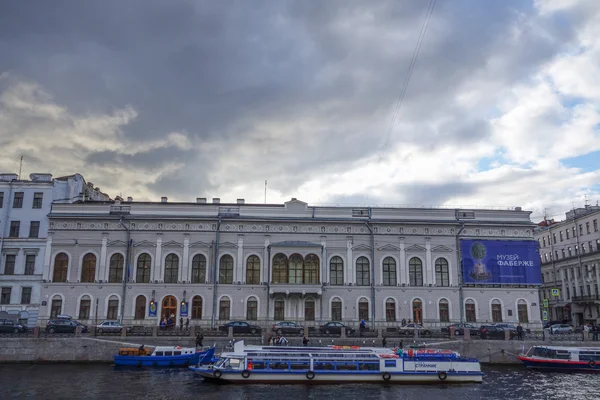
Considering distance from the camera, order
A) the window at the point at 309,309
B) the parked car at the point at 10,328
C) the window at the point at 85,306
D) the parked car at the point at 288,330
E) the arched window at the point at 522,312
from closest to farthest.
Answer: the parked car at the point at 10,328
the parked car at the point at 288,330
the window at the point at 85,306
the window at the point at 309,309
the arched window at the point at 522,312

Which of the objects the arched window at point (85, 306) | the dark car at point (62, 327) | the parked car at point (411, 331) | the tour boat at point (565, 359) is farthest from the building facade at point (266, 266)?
the tour boat at point (565, 359)

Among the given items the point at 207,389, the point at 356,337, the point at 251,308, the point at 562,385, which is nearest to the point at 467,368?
the point at 562,385

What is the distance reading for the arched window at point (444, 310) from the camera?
169 feet

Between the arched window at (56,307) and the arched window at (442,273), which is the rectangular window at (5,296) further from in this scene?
the arched window at (442,273)

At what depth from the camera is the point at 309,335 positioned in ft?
143

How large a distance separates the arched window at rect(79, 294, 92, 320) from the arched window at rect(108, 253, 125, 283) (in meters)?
2.58

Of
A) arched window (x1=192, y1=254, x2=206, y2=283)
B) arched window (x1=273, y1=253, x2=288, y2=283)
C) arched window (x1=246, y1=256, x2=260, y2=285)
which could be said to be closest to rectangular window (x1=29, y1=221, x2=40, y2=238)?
arched window (x1=192, y1=254, x2=206, y2=283)

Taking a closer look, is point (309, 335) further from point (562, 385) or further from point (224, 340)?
point (562, 385)

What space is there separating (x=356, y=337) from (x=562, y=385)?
50.6ft

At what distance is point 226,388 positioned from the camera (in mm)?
31453

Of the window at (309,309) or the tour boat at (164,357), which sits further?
the window at (309,309)

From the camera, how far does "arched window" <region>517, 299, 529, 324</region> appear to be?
170 ft

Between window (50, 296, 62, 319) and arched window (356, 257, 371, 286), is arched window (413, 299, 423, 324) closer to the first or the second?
arched window (356, 257, 371, 286)

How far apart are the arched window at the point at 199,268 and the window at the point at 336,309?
12.8m
